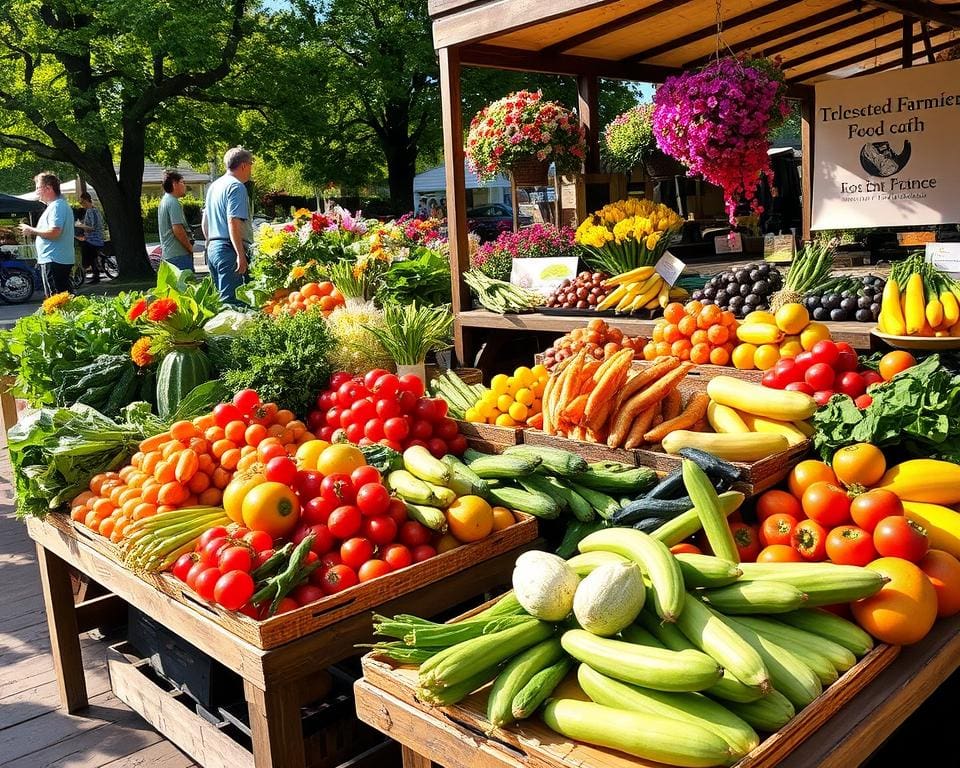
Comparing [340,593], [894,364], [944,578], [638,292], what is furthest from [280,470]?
[638,292]

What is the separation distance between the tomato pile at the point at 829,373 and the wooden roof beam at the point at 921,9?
251cm

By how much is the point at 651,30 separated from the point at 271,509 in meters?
3.79

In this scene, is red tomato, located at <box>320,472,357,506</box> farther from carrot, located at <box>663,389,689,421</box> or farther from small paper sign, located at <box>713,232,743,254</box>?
small paper sign, located at <box>713,232,743,254</box>

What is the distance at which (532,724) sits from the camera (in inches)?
67.9

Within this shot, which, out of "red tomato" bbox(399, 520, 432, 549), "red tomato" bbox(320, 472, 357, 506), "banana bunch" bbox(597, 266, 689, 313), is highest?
"banana bunch" bbox(597, 266, 689, 313)

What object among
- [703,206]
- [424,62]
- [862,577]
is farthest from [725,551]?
[424,62]

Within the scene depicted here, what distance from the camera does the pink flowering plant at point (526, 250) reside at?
5.12 m

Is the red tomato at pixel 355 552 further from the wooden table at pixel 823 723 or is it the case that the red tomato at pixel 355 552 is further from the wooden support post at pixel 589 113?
the wooden support post at pixel 589 113

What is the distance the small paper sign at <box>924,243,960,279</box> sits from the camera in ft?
12.3

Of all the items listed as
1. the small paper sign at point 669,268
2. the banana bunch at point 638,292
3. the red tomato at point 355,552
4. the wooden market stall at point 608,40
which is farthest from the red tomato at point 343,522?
the small paper sign at point 669,268

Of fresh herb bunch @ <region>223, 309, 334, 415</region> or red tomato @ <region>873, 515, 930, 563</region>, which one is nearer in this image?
red tomato @ <region>873, 515, 930, 563</region>

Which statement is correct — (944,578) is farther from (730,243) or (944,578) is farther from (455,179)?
(730,243)

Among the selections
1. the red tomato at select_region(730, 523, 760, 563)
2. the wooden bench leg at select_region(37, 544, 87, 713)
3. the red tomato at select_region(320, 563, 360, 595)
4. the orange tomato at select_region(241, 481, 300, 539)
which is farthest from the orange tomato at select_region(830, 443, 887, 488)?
the wooden bench leg at select_region(37, 544, 87, 713)

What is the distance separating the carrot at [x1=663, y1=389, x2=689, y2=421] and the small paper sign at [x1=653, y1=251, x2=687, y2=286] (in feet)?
4.89
